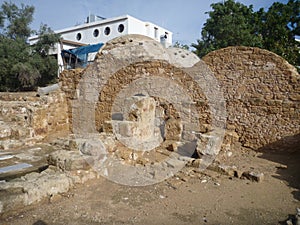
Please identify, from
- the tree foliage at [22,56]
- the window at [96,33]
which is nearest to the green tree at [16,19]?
the tree foliage at [22,56]

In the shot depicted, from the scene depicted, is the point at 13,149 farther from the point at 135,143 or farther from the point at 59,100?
the point at 135,143

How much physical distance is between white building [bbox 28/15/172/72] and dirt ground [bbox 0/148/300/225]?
20801 millimetres

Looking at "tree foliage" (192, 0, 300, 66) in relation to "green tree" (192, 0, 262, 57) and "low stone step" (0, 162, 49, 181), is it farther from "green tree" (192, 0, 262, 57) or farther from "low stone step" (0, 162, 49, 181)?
"low stone step" (0, 162, 49, 181)

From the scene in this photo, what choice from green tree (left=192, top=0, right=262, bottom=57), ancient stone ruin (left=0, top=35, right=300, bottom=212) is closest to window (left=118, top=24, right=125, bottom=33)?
green tree (left=192, top=0, right=262, bottom=57)

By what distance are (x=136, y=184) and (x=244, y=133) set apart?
150 inches

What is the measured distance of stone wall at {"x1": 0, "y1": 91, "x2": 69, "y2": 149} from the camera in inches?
261

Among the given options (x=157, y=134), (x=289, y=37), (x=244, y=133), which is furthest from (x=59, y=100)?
(x=289, y=37)

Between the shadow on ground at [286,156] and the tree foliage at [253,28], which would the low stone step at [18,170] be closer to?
the shadow on ground at [286,156]

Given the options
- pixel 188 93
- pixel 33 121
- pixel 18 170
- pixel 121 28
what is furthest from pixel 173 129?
pixel 121 28

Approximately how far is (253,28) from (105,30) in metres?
16.7

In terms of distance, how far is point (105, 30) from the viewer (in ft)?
86.9

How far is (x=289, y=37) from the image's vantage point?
51.0 feet

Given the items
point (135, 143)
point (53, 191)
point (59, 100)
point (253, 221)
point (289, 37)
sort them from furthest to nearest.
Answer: point (289, 37) → point (59, 100) → point (135, 143) → point (53, 191) → point (253, 221)

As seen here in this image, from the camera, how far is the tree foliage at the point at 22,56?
1775 centimetres
